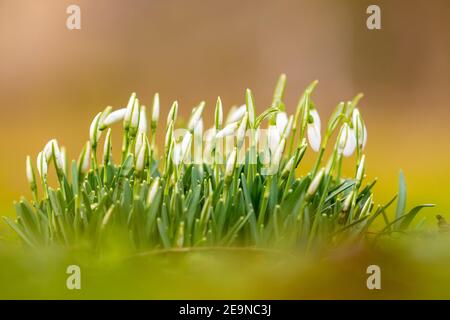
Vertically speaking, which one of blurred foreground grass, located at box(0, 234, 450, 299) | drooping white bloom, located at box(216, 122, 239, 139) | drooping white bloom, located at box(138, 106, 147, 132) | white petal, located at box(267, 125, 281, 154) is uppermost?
drooping white bloom, located at box(138, 106, 147, 132)

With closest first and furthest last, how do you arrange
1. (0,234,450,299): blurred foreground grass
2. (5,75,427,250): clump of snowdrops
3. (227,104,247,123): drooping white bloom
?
(0,234,450,299): blurred foreground grass
(5,75,427,250): clump of snowdrops
(227,104,247,123): drooping white bloom

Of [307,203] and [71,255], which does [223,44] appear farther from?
[71,255]

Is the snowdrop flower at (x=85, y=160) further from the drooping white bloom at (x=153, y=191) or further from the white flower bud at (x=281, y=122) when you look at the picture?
the white flower bud at (x=281, y=122)

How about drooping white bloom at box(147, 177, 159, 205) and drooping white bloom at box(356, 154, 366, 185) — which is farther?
drooping white bloom at box(356, 154, 366, 185)

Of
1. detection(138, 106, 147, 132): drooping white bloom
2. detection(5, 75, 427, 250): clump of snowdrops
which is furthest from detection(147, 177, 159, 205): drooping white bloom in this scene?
detection(138, 106, 147, 132): drooping white bloom

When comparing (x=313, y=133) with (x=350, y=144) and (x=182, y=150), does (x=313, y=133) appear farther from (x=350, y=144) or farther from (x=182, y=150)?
(x=182, y=150)

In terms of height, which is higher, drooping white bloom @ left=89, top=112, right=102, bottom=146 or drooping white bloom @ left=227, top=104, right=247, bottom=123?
drooping white bloom @ left=227, top=104, right=247, bottom=123

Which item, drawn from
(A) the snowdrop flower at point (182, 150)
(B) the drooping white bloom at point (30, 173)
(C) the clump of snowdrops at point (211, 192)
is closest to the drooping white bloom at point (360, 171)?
(C) the clump of snowdrops at point (211, 192)

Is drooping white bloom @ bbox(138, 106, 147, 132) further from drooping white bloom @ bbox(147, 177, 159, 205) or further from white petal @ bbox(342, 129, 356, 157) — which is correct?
white petal @ bbox(342, 129, 356, 157)
